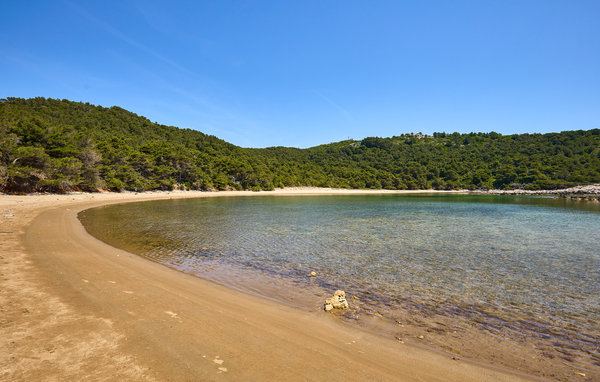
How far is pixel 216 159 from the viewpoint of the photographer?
96562mm

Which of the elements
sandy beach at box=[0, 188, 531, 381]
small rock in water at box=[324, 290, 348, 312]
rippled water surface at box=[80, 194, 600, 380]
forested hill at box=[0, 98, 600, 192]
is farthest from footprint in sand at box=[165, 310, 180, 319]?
forested hill at box=[0, 98, 600, 192]

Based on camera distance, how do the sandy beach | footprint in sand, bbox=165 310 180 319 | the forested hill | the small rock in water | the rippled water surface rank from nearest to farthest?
the sandy beach, footprint in sand, bbox=165 310 180 319, the small rock in water, the rippled water surface, the forested hill

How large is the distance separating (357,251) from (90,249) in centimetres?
1345

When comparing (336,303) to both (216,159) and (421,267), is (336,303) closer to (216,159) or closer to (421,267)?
(421,267)

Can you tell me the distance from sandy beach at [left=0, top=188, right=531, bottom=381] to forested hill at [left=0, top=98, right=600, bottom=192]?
40294 millimetres

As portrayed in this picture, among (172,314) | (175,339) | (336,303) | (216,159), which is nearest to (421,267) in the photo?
(336,303)

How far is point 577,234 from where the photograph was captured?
869 inches

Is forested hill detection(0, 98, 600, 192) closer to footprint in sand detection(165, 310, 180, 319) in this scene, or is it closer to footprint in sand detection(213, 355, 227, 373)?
footprint in sand detection(165, 310, 180, 319)

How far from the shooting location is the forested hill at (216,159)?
4269 centimetres

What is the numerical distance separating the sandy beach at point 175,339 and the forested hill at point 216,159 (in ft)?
132

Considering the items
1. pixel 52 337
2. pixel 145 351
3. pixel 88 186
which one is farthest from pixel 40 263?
pixel 88 186

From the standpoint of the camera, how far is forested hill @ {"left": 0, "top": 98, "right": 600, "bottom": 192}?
140 ft

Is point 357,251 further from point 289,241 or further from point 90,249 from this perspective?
point 90,249

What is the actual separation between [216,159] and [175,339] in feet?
315
